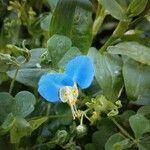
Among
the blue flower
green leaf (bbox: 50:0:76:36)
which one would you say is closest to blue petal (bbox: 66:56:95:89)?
the blue flower

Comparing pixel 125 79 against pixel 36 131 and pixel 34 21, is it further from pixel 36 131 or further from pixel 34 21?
pixel 34 21

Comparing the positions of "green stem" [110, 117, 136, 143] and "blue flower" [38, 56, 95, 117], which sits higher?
"blue flower" [38, 56, 95, 117]

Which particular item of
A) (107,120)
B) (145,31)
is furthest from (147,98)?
(145,31)

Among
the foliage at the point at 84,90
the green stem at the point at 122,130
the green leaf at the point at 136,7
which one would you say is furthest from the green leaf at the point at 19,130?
the green leaf at the point at 136,7

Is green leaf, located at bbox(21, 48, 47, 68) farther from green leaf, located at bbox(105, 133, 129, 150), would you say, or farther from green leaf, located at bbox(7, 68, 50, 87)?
green leaf, located at bbox(105, 133, 129, 150)

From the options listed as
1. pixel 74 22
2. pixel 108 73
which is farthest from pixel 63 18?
pixel 108 73

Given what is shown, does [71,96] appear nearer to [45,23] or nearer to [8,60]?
[8,60]

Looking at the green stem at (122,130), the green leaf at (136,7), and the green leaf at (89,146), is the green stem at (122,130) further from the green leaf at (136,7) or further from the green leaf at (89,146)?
the green leaf at (136,7)
